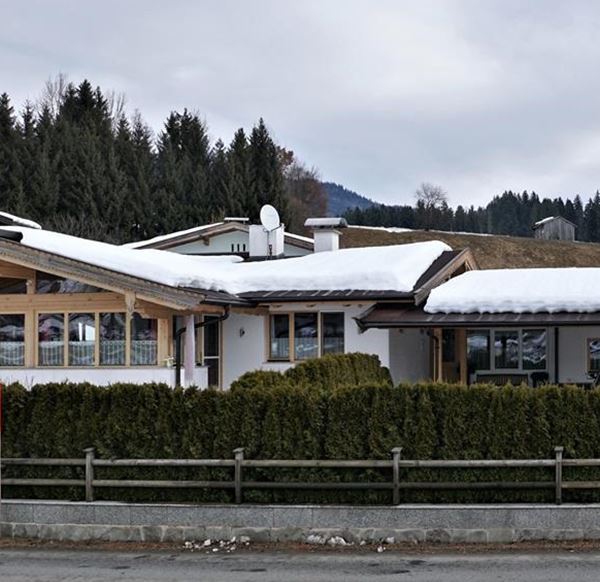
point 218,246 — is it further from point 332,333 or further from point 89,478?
point 89,478

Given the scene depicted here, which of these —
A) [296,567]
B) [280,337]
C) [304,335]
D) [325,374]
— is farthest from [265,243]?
[296,567]

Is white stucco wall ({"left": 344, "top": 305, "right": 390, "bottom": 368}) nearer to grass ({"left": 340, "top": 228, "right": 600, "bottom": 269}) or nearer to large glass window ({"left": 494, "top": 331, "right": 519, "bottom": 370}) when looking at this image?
large glass window ({"left": 494, "top": 331, "right": 519, "bottom": 370})

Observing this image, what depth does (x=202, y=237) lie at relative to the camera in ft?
126

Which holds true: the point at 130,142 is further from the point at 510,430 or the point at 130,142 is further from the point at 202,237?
the point at 510,430

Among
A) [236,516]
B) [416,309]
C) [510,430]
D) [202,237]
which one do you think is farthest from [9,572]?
[202,237]

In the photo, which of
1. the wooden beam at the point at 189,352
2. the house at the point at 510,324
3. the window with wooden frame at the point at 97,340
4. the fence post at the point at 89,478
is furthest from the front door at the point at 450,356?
the fence post at the point at 89,478

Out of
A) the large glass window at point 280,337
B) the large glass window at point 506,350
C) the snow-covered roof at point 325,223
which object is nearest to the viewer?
the large glass window at point 280,337

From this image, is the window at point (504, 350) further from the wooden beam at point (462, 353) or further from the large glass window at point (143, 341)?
the large glass window at point (143, 341)

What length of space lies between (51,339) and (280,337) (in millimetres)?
5342

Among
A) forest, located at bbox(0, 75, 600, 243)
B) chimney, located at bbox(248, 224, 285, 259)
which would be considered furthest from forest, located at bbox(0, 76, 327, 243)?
chimney, located at bbox(248, 224, 285, 259)

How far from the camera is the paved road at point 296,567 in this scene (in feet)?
29.3

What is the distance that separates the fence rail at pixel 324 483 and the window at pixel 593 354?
39.4 ft

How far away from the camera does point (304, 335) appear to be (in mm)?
21406

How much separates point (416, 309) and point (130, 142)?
163 ft
